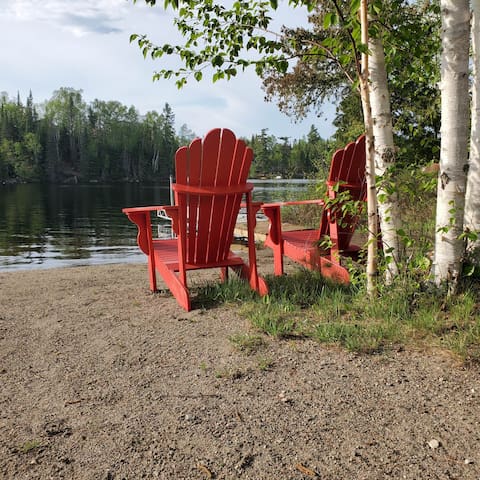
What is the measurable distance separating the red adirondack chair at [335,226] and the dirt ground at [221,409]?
1408mm

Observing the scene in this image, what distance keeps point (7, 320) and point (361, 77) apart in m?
3.33

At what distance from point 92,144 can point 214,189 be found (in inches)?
3855

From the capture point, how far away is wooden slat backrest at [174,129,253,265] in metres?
3.83

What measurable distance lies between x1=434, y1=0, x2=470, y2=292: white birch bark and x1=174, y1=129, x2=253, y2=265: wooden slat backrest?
1.57 metres

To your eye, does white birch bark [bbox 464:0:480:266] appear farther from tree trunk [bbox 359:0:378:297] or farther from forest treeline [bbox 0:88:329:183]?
forest treeline [bbox 0:88:329:183]

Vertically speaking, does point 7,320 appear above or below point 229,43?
below

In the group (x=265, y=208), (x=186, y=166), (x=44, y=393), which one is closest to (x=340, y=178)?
(x=265, y=208)

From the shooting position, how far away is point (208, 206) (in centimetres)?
410

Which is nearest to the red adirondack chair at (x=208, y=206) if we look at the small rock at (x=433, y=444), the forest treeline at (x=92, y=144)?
the small rock at (x=433, y=444)

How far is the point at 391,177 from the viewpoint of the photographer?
3.49m

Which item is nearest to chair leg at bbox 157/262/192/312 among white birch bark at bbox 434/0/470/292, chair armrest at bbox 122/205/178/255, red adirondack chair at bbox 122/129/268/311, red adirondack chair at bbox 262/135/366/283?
red adirondack chair at bbox 122/129/268/311

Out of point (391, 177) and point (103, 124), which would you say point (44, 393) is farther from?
point (103, 124)

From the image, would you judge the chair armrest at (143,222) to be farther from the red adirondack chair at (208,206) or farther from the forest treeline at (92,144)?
the forest treeline at (92,144)

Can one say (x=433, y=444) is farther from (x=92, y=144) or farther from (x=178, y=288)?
(x=92, y=144)
